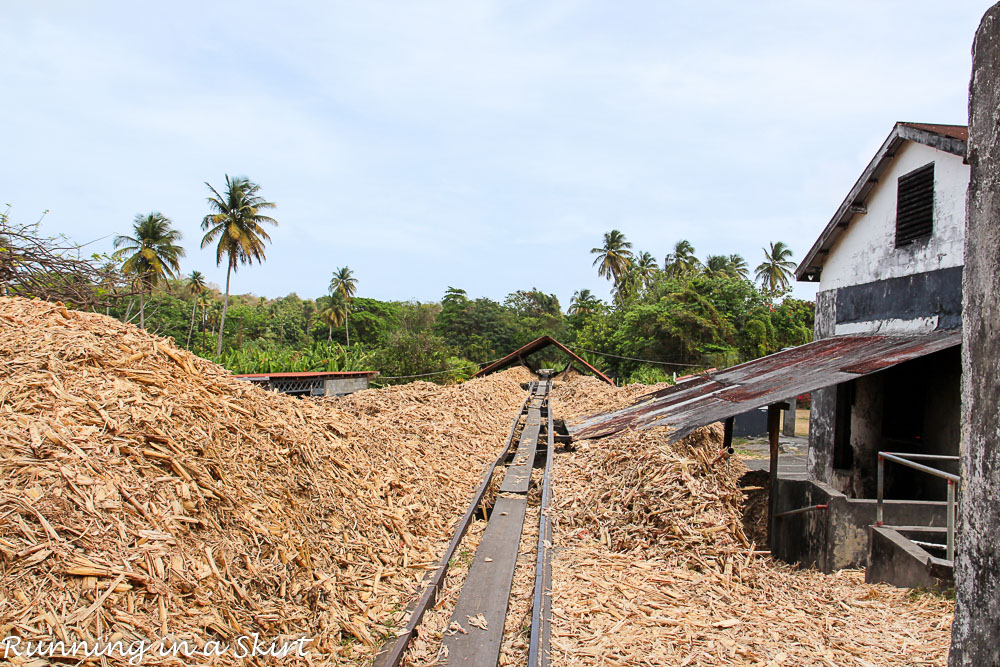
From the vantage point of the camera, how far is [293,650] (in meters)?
3.63

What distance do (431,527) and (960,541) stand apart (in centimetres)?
525

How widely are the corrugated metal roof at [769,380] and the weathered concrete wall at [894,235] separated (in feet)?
3.73

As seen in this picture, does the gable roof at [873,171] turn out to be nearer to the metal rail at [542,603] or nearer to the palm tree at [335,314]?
the metal rail at [542,603]

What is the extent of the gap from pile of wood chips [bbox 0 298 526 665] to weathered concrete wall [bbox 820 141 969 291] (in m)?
7.85

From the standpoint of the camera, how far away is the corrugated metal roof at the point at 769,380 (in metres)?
6.95

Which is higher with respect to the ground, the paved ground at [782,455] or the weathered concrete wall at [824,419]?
the weathered concrete wall at [824,419]

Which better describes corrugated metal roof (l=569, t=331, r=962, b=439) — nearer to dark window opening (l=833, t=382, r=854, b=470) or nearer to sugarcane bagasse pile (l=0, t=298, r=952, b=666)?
dark window opening (l=833, t=382, r=854, b=470)

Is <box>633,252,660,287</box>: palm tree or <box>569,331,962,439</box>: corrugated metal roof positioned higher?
<box>633,252,660,287</box>: palm tree

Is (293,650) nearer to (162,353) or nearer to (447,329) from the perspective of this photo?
(162,353)

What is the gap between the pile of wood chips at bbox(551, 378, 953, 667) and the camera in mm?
4051

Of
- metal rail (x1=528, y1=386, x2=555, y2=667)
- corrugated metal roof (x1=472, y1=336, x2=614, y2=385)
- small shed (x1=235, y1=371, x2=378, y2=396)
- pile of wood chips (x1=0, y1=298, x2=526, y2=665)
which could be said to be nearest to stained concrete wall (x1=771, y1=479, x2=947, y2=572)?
metal rail (x1=528, y1=386, x2=555, y2=667)

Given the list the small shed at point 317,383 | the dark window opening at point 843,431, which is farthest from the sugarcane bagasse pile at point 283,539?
the small shed at point 317,383

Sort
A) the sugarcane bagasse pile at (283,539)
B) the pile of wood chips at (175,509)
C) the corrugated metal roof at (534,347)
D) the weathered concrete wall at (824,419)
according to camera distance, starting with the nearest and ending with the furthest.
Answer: the pile of wood chips at (175,509), the sugarcane bagasse pile at (283,539), the weathered concrete wall at (824,419), the corrugated metal roof at (534,347)

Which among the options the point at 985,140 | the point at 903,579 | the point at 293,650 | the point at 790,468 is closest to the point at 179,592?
the point at 293,650
